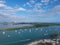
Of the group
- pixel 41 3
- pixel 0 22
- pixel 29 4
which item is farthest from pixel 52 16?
pixel 0 22

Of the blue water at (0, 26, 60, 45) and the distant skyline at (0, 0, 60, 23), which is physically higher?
the distant skyline at (0, 0, 60, 23)

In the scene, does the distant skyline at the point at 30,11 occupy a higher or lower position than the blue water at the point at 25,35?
higher

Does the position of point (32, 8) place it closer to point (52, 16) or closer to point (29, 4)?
point (29, 4)

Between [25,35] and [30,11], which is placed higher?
[30,11]
